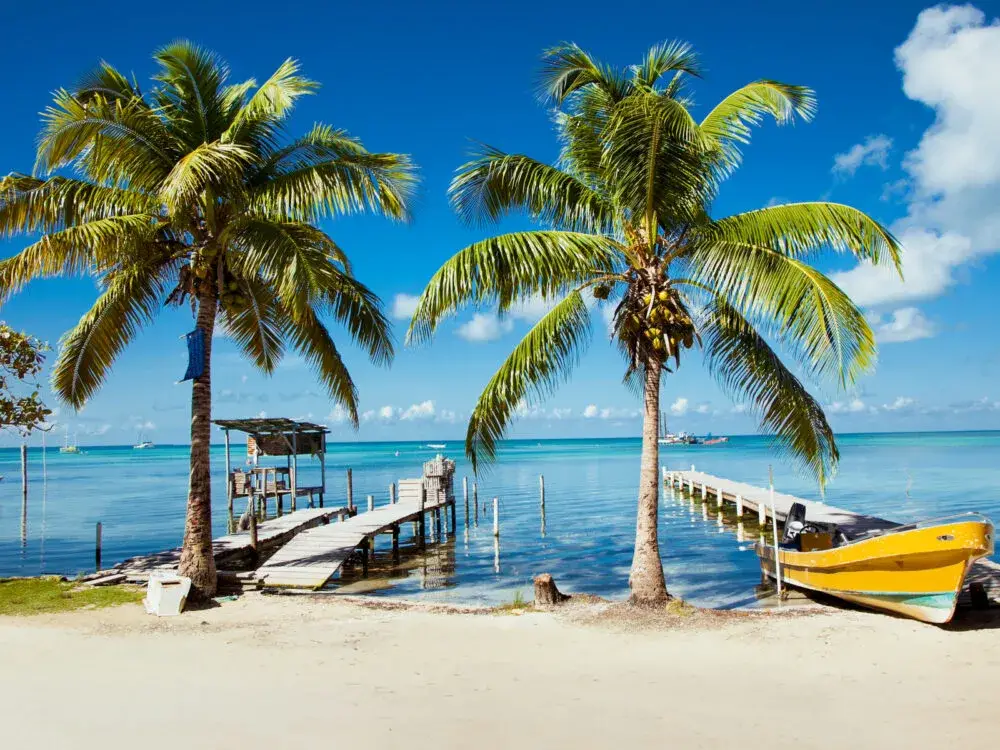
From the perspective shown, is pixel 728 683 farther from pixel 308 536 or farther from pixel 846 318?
pixel 308 536

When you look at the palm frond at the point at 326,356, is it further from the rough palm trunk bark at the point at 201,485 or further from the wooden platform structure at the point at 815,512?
the wooden platform structure at the point at 815,512

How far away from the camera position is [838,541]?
13.9 m

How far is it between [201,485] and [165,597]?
1856 mm

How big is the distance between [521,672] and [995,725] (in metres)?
4.44

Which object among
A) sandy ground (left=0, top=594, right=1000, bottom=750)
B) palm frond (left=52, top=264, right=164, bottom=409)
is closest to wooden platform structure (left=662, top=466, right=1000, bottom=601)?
sandy ground (left=0, top=594, right=1000, bottom=750)

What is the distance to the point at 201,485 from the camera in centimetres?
1191

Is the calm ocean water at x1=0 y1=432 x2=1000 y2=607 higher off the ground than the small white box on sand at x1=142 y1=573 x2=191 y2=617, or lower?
lower

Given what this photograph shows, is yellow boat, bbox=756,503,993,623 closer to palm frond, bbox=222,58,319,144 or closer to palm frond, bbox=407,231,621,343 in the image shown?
palm frond, bbox=407,231,621,343

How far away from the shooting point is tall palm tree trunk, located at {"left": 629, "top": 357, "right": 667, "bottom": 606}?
34.6 ft

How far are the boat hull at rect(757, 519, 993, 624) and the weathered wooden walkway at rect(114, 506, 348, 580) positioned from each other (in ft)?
38.4

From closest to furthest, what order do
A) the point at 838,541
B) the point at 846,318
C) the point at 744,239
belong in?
the point at 846,318 < the point at 744,239 < the point at 838,541

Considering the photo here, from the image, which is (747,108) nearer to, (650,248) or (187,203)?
(650,248)

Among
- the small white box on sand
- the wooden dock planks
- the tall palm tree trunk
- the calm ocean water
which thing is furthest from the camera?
the calm ocean water

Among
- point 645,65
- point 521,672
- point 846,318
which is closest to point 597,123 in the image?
point 645,65
